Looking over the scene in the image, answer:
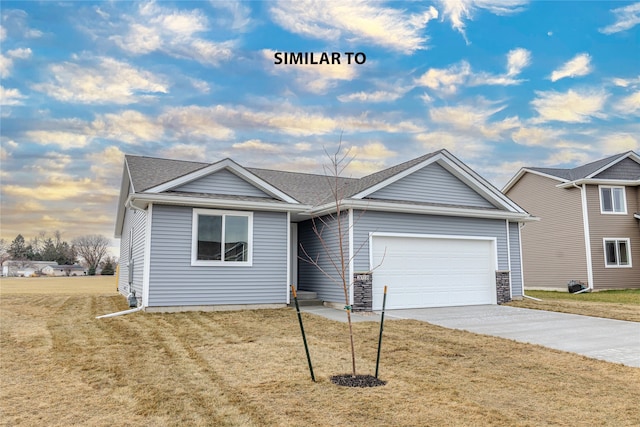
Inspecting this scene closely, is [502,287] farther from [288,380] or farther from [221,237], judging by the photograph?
[288,380]

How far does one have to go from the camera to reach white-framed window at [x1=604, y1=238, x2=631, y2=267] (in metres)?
20.3

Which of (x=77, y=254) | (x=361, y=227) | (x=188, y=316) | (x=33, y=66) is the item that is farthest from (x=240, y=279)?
(x=77, y=254)

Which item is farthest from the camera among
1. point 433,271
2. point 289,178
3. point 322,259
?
point 289,178

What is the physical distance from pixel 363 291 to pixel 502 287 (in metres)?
5.10

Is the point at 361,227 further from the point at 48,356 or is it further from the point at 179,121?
the point at 179,121

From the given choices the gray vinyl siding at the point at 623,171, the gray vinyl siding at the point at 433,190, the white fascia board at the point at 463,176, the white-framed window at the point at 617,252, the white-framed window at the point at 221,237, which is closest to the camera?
the white-framed window at the point at 221,237

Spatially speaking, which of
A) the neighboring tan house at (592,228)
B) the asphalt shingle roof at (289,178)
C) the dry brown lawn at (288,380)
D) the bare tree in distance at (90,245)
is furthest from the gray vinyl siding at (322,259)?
the bare tree in distance at (90,245)

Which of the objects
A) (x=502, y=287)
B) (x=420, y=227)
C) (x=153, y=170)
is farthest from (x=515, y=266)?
(x=153, y=170)

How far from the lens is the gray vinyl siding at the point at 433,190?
12852mm

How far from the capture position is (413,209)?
40.5ft

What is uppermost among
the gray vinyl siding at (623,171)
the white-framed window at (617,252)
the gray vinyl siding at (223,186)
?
the gray vinyl siding at (623,171)

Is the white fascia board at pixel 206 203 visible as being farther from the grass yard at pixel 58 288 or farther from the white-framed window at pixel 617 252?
the white-framed window at pixel 617 252

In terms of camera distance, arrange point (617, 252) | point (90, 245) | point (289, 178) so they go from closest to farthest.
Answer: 1. point (289, 178)
2. point (617, 252)
3. point (90, 245)

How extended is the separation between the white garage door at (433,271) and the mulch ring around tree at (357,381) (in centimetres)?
670
